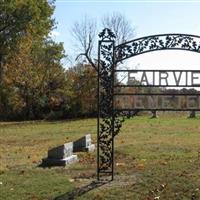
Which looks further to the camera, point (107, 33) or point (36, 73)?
point (36, 73)

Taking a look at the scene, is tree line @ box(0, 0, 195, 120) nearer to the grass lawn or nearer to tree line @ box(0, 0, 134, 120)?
tree line @ box(0, 0, 134, 120)

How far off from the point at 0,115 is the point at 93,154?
1268 inches

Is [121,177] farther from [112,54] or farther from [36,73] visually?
[36,73]

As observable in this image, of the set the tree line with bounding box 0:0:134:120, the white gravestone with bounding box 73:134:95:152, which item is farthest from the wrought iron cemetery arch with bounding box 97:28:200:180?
the tree line with bounding box 0:0:134:120

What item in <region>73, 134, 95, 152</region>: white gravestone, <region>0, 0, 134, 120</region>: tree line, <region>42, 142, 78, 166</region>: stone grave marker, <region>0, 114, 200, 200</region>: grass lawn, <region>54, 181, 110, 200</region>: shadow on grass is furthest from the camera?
<region>0, 0, 134, 120</region>: tree line

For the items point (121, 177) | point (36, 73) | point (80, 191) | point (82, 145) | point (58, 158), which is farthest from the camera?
point (36, 73)

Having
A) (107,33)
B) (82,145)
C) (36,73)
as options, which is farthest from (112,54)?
(36,73)

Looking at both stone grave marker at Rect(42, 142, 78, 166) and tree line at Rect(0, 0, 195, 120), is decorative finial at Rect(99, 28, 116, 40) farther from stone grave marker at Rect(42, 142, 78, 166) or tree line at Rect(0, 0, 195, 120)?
tree line at Rect(0, 0, 195, 120)

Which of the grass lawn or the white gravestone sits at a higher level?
the white gravestone

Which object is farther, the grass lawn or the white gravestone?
the white gravestone

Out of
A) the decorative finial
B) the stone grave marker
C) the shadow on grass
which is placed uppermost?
the decorative finial

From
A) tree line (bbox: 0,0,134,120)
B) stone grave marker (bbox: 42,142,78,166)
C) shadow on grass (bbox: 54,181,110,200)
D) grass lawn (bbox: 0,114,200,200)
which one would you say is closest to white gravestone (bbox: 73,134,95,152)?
grass lawn (bbox: 0,114,200,200)

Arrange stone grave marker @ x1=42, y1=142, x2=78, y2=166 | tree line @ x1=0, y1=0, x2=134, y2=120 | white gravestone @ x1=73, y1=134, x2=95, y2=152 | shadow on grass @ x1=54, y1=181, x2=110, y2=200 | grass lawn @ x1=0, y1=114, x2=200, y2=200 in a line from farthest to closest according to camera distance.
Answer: tree line @ x1=0, y1=0, x2=134, y2=120
white gravestone @ x1=73, y1=134, x2=95, y2=152
stone grave marker @ x1=42, y1=142, x2=78, y2=166
grass lawn @ x1=0, y1=114, x2=200, y2=200
shadow on grass @ x1=54, y1=181, x2=110, y2=200

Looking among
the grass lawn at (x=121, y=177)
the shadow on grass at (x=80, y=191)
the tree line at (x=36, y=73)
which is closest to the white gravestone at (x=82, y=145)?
the grass lawn at (x=121, y=177)
